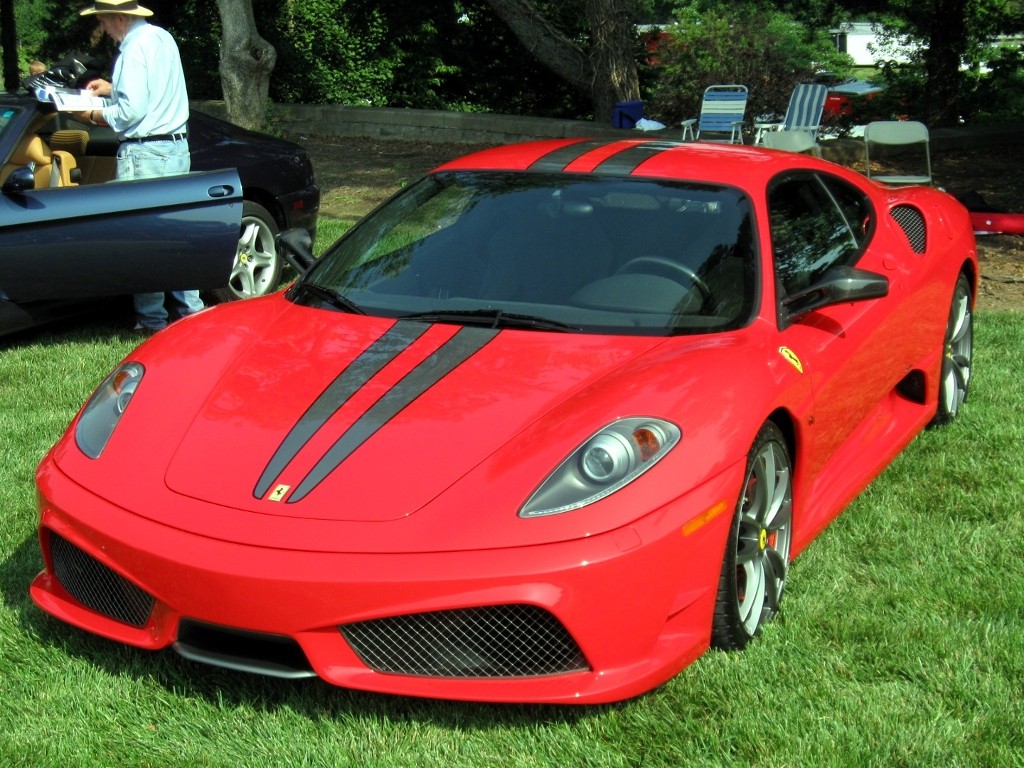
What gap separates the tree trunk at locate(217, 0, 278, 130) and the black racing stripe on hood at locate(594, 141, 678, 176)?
11.4 m

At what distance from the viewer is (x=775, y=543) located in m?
3.85

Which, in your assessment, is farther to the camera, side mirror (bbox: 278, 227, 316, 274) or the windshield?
side mirror (bbox: 278, 227, 316, 274)

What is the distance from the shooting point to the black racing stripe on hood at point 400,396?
3311 mm

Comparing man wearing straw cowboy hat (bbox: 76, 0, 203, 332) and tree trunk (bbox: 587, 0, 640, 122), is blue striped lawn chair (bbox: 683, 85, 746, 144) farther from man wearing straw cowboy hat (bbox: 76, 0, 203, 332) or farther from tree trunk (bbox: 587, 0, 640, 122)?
man wearing straw cowboy hat (bbox: 76, 0, 203, 332)

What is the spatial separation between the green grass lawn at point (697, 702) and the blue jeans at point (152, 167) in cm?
305

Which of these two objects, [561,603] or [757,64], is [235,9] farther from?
[561,603]

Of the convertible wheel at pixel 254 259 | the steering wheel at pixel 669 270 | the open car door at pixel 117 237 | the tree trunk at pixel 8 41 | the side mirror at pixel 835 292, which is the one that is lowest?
the tree trunk at pixel 8 41

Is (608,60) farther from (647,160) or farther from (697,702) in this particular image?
(697,702)

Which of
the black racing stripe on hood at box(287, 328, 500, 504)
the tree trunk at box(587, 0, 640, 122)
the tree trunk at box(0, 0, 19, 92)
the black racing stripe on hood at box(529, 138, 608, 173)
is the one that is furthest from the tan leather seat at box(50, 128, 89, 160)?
the tree trunk at box(0, 0, 19, 92)

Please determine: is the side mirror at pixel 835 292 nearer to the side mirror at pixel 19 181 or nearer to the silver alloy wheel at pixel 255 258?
the side mirror at pixel 19 181

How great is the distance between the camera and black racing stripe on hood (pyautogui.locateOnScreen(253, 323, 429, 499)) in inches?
132

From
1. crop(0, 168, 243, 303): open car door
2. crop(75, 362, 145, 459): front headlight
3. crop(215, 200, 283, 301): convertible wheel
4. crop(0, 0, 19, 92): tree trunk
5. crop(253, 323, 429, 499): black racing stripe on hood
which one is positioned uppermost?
crop(253, 323, 429, 499): black racing stripe on hood

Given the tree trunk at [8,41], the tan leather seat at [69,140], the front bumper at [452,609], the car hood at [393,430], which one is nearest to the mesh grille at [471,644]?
the front bumper at [452,609]

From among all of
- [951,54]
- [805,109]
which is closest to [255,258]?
[805,109]
